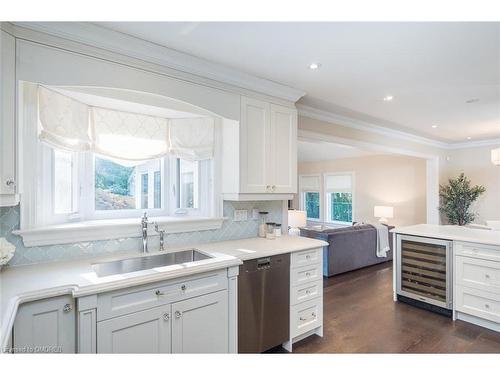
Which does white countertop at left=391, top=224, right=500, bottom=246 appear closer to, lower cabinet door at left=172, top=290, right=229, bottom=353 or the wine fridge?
the wine fridge

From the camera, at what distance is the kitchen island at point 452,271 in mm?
2693

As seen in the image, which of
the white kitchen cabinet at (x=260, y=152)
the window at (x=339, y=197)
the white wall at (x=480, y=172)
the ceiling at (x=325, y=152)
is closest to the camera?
the white kitchen cabinet at (x=260, y=152)

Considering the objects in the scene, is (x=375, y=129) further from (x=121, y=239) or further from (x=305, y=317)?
(x=121, y=239)

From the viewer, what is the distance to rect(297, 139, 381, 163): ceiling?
6.98m

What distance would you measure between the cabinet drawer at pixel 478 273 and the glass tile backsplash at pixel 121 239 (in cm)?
194

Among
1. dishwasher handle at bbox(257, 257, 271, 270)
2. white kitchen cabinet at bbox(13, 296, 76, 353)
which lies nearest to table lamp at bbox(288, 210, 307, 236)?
dishwasher handle at bbox(257, 257, 271, 270)

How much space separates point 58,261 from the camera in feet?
6.07

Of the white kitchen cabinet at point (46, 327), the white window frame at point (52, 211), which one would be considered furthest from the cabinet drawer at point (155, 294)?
the white window frame at point (52, 211)

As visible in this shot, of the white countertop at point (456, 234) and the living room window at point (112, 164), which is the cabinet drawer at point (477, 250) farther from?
the living room window at point (112, 164)

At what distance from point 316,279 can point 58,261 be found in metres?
2.06

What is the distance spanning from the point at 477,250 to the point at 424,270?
0.59 metres

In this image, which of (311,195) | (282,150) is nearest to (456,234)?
(282,150)
